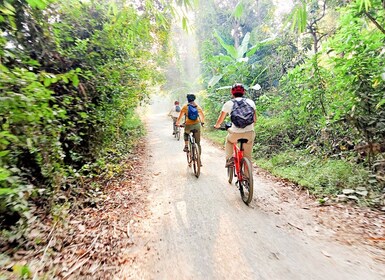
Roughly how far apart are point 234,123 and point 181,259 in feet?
→ 8.24

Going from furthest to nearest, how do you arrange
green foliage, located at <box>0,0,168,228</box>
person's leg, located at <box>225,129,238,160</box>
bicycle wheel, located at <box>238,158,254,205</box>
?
person's leg, located at <box>225,129,238,160</box>, bicycle wheel, located at <box>238,158,254,205</box>, green foliage, located at <box>0,0,168,228</box>

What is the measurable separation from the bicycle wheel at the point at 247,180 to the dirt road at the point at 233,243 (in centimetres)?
16

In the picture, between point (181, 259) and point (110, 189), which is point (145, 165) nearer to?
point (110, 189)

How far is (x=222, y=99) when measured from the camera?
13.4m

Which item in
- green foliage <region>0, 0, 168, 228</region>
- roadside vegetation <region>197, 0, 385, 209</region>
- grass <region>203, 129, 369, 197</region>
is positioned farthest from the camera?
grass <region>203, 129, 369, 197</region>

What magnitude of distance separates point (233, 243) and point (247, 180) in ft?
4.64

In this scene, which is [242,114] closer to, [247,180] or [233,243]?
[247,180]

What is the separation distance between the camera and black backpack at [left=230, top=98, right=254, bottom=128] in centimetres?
438

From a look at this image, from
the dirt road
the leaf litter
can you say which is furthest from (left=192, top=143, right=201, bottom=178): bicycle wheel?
the leaf litter

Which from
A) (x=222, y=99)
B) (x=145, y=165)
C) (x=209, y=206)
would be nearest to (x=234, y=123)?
(x=209, y=206)

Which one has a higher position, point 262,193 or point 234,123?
point 234,123

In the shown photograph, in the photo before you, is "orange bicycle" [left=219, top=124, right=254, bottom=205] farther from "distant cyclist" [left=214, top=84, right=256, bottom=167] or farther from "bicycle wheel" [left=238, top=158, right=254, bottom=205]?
"distant cyclist" [left=214, top=84, right=256, bottom=167]

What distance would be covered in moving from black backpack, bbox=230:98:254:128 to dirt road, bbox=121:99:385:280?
155 centimetres

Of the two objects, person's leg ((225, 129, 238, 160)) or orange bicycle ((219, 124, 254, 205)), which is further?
person's leg ((225, 129, 238, 160))
